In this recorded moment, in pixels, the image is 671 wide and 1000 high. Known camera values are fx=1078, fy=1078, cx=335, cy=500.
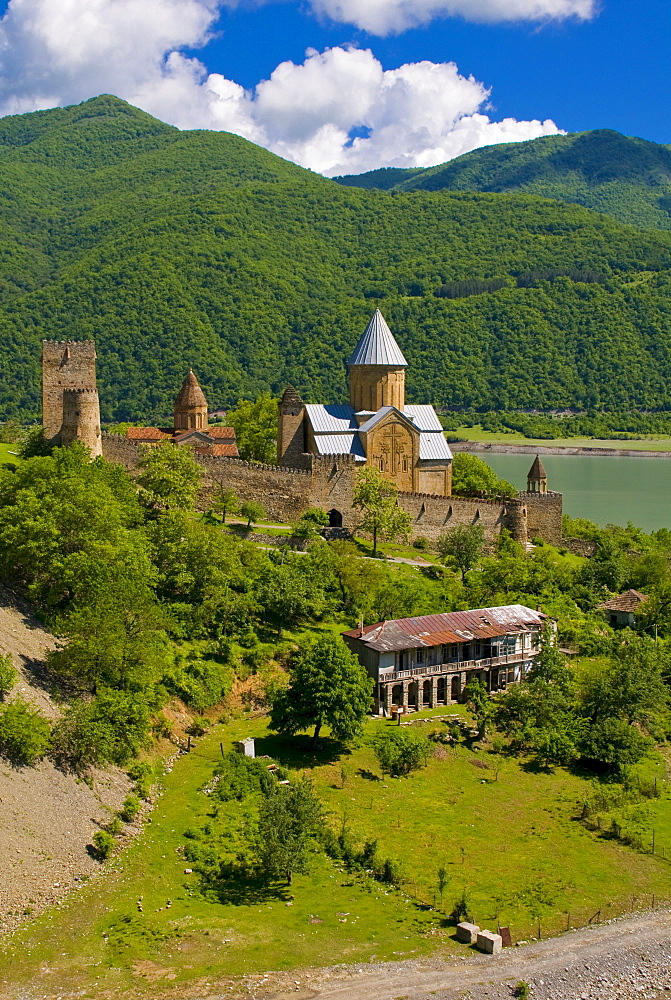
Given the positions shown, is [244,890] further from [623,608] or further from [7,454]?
[7,454]

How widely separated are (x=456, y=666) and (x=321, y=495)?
35.2ft

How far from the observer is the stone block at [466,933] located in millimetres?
15164

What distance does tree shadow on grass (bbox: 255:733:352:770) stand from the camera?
828 inches

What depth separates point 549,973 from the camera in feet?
48.3

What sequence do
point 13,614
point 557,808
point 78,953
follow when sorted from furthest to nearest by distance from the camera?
point 13,614 < point 557,808 < point 78,953

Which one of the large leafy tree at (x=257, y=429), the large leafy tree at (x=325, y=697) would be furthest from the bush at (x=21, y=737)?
the large leafy tree at (x=257, y=429)

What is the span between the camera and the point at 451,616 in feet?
88.0

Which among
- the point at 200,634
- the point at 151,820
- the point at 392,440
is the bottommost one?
the point at 151,820

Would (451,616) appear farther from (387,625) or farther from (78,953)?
(78,953)

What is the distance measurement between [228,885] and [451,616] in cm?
1194

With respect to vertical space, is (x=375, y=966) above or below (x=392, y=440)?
below

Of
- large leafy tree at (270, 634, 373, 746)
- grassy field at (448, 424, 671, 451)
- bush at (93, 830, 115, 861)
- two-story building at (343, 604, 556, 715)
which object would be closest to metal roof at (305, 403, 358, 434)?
two-story building at (343, 604, 556, 715)

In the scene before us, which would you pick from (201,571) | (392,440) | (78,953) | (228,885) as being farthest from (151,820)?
(392,440)

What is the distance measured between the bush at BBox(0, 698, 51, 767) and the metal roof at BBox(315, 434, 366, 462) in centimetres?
2181
